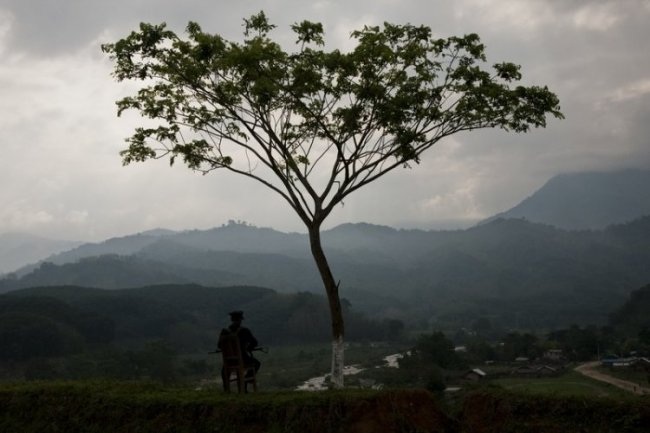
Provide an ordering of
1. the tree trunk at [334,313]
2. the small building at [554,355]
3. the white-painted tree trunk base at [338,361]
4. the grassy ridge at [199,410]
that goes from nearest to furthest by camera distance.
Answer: the grassy ridge at [199,410] < the white-painted tree trunk base at [338,361] < the tree trunk at [334,313] < the small building at [554,355]

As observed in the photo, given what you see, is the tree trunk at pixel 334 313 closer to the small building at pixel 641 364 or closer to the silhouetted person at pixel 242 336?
the silhouetted person at pixel 242 336

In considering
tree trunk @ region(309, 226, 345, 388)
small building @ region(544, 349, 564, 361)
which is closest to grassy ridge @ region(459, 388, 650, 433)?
tree trunk @ region(309, 226, 345, 388)

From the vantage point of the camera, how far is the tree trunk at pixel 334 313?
1254 centimetres

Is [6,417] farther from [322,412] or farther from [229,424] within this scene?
[322,412]

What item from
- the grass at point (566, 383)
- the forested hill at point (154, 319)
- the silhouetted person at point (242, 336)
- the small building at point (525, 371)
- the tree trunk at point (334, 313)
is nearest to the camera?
the silhouetted person at point (242, 336)

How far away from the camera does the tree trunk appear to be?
494 inches

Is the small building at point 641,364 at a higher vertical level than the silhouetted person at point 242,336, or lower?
lower

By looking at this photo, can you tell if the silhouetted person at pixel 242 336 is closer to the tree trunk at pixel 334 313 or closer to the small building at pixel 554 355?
the tree trunk at pixel 334 313

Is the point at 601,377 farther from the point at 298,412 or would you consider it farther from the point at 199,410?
the point at 199,410

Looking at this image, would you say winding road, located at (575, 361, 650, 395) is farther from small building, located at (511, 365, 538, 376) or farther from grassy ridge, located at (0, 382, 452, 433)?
grassy ridge, located at (0, 382, 452, 433)

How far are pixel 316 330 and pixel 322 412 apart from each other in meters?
155

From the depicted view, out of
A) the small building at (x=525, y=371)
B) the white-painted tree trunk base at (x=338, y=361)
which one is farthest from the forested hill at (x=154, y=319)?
the white-painted tree trunk base at (x=338, y=361)

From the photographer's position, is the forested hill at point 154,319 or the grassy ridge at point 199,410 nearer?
the grassy ridge at point 199,410

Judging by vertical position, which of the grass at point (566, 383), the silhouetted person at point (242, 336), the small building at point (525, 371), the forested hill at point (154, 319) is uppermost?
the silhouetted person at point (242, 336)
